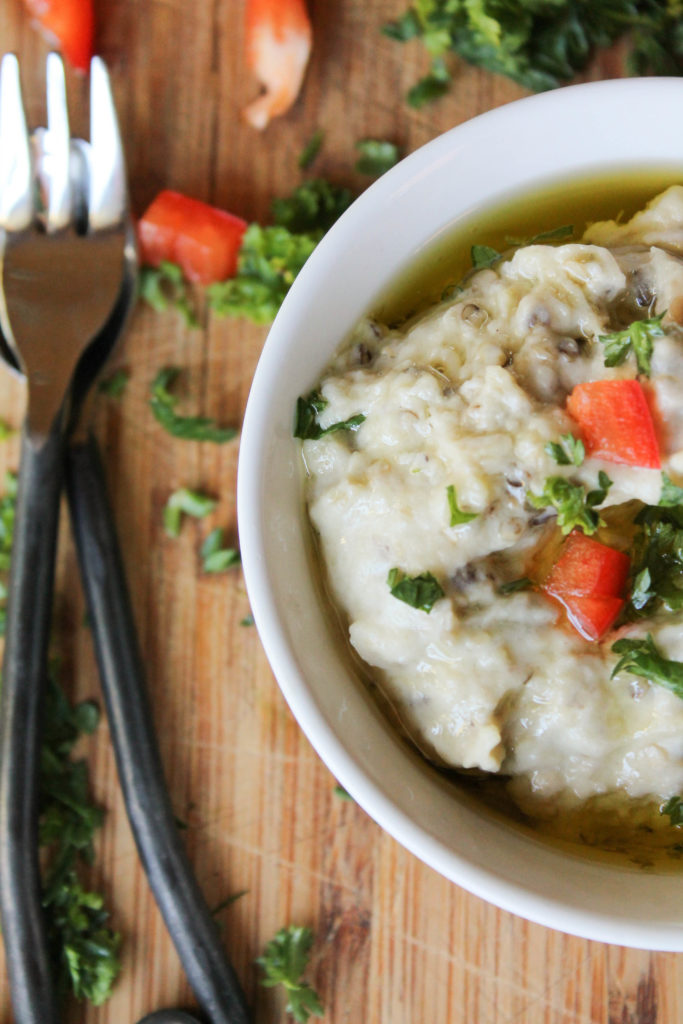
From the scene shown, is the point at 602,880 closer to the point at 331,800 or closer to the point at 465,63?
the point at 331,800

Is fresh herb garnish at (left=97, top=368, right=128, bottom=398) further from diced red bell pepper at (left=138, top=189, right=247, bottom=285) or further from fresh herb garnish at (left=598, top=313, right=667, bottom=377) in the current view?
fresh herb garnish at (left=598, top=313, right=667, bottom=377)

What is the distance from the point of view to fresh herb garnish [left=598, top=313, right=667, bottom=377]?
175 cm

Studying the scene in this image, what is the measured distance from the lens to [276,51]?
2551 mm

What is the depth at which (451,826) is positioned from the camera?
1.84m

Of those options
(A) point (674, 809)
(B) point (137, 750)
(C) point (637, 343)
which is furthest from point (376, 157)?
(A) point (674, 809)

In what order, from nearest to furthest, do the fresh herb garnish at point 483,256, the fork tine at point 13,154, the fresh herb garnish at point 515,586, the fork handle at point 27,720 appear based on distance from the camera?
the fresh herb garnish at point 515,586
the fresh herb garnish at point 483,256
the fork handle at point 27,720
the fork tine at point 13,154

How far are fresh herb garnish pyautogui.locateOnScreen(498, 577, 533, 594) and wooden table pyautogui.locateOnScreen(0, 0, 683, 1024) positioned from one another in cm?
82

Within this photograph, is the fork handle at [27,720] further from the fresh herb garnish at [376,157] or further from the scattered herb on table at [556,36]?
the scattered herb on table at [556,36]

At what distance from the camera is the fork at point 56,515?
234 centimetres

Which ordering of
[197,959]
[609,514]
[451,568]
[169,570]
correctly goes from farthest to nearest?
[169,570] → [197,959] → [609,514] → [451,568]

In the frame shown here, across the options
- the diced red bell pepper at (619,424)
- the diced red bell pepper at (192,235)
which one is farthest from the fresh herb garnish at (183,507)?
the diced red bell pepper at (619,424)

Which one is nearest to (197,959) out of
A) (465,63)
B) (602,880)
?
(602,880)

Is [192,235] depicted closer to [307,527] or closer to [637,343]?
[307,527]

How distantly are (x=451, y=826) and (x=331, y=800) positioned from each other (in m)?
0.65
